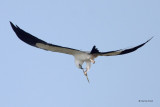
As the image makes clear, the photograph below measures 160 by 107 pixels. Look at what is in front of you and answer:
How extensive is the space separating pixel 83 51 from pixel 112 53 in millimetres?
1258

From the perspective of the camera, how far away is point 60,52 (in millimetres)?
22766

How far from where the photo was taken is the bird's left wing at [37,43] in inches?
861

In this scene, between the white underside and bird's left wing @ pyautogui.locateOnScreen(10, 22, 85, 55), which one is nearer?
bird's left wing @ pyautogui.locateOnScreen(10, 22, 85, 55)

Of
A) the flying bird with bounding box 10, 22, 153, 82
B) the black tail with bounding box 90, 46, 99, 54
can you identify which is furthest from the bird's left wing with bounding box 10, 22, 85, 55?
the black tail with bounding box 90, 46, 99, 54

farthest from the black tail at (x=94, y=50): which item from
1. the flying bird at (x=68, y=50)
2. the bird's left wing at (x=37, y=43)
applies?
the bird's left wing at (x=37, y=43)

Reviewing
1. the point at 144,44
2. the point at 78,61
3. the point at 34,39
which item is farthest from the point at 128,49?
the point at 34,39

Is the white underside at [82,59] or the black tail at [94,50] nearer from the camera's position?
the black tail at [94,50]

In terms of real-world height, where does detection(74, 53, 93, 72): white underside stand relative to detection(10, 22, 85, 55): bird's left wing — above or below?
below

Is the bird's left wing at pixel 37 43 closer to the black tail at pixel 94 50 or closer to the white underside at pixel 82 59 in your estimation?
the white underside at pixel 82 59

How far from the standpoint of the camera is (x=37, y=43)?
2236 centimetres

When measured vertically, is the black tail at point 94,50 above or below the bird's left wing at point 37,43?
below

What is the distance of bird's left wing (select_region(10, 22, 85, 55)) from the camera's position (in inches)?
861

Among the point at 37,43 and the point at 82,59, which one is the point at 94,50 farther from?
the point at 37,43

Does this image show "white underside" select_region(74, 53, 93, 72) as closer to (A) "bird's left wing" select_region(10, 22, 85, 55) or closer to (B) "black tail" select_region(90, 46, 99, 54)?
(A) "bird's left wing" select_region(10, 22, 85, 55)
